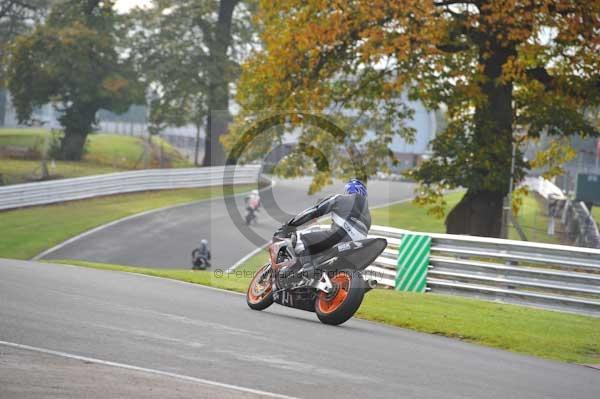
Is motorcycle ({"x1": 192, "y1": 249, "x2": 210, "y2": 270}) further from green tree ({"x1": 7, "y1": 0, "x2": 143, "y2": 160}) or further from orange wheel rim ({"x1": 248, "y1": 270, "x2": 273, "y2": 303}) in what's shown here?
green tree ({"x1": 7, "y1": 0, "x2": 143, "y2": 160})

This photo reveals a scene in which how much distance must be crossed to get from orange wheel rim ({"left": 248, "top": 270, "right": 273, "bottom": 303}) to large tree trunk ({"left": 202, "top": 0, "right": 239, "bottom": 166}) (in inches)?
1710

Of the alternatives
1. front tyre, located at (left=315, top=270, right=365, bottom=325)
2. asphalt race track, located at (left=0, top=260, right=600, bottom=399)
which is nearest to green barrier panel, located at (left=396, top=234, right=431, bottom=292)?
asphalt race track, located at (left=0, top=260, right=600, bottom=399)

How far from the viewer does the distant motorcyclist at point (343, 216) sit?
11.1 metres

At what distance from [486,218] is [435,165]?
2004 mm

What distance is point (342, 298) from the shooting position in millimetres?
10875

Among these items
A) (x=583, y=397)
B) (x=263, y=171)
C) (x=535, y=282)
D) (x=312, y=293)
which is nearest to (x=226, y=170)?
(x=263, y=171)

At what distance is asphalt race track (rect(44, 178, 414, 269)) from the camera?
31344mm

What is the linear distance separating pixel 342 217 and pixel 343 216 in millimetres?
17

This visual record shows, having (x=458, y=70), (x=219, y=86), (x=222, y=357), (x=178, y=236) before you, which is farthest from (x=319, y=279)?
(x=219, y=86)

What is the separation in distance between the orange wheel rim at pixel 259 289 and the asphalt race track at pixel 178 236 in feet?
59.1

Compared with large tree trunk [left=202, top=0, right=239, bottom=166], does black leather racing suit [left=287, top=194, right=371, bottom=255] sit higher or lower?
lower

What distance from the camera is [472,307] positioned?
47.7ft

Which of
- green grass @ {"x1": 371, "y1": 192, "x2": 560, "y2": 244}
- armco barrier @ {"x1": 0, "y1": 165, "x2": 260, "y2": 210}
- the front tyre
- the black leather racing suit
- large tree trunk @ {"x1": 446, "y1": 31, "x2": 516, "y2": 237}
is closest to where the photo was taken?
the front tyre

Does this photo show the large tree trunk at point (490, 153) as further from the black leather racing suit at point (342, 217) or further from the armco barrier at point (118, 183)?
the armco barrier at point (118, 183)
